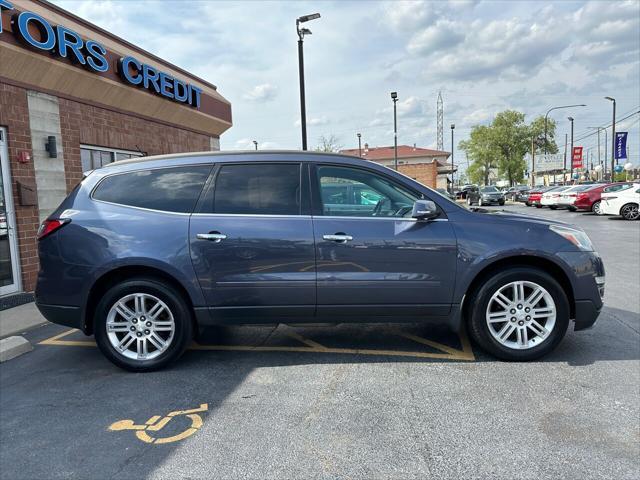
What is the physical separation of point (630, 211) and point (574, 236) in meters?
17.4

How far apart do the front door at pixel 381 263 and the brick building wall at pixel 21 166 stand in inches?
216

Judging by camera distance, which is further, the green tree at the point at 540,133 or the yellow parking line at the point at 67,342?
the green tree at the point at 540,133

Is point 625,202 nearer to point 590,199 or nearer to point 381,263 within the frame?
point 590,199

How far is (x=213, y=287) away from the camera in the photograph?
4.05m

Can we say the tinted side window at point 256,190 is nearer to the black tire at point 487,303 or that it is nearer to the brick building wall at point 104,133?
the black tire at point 487,303

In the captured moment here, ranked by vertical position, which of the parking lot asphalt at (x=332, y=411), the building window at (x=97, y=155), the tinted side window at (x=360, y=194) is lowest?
the parking lot asphalt at (x=332, y=411)

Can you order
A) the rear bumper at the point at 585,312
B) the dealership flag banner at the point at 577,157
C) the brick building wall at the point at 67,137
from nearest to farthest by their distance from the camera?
the rear bumper at the point at 585,312 < the brick building wall at the point at 67,137 < the dealership flag banner at the point at 577,157

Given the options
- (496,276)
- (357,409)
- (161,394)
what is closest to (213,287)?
(161,394)

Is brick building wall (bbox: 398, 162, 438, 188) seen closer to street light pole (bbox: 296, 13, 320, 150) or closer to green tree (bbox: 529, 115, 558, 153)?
street light pole (bbox: 296, 13, 320, 150)

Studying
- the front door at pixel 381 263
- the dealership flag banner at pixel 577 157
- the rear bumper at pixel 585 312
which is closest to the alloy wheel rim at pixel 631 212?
the rear bumper at pixel 585 312

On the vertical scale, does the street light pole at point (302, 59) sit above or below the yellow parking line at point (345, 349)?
above

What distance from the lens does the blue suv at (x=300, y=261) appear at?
398 cm

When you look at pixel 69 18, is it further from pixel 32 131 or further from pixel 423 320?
pixel 423 320

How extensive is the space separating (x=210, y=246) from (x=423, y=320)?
1.98 metres
